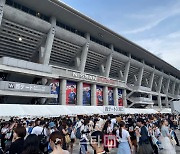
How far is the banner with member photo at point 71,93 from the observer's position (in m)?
38.1

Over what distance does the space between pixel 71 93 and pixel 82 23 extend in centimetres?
1342

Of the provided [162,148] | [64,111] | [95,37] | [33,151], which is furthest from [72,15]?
[33,151]

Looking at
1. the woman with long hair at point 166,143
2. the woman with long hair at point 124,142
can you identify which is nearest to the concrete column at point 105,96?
the woman with long hair at point 166,143

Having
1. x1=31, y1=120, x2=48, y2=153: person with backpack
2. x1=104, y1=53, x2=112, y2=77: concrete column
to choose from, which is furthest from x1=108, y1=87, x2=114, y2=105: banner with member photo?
x1=31, y1=120, x2=48, y2=153: person with backpack

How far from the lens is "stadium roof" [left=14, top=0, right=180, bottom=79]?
31.4 metres

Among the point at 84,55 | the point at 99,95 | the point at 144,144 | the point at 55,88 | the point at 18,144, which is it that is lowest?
the point at 144,144

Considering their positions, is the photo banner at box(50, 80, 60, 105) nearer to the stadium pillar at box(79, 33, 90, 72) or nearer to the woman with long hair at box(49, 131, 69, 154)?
the stadium pillar at box(79, 33, 90, 72)

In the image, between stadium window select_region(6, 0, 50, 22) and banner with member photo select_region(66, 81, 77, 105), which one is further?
banner with member photo select_region(66, 81, 77, 105)

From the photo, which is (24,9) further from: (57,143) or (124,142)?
(57,143)

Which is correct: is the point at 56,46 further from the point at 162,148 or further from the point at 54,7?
the point at 162,148

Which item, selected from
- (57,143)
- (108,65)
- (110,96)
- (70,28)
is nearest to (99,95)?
(110,96)

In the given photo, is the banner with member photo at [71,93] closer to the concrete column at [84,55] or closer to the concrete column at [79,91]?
the concrete column at [79,91]

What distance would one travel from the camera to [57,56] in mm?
40000

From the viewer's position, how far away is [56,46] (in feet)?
123
